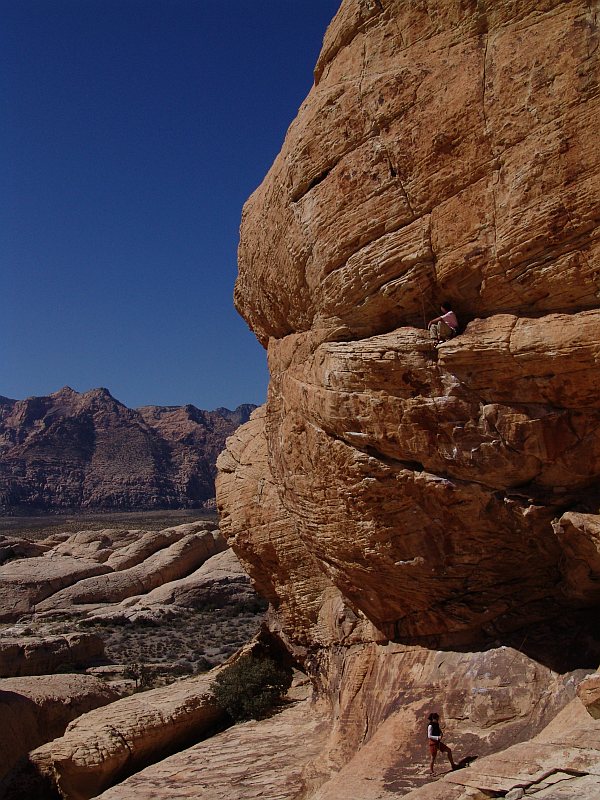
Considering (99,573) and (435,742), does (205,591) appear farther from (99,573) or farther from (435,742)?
(435,742)

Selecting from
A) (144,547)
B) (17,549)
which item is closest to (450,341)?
(144,547)

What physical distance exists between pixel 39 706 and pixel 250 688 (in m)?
6.26

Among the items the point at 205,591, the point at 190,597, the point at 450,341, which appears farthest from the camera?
the point at 205,591

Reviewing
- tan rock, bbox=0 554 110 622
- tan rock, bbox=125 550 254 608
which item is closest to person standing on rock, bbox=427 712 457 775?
tan rock, bbox=125 550 254 608

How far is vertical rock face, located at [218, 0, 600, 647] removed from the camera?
8.84 m

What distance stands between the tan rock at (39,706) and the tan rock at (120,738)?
1645 millimetres

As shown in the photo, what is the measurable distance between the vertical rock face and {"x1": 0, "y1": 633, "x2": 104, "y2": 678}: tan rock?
15936 mm

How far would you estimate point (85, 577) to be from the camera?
3919cm

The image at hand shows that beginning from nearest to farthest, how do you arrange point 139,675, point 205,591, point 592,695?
point 592,695 < point 139,675 < point 205,591

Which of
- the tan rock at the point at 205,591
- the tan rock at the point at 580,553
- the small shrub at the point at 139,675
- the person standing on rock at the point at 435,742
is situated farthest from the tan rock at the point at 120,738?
the tan rock at the point at 205,591

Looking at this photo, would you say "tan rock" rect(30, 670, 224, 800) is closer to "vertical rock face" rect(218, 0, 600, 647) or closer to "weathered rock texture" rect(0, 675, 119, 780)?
"weathered rock texture" rect(0, 675, 119, 780)

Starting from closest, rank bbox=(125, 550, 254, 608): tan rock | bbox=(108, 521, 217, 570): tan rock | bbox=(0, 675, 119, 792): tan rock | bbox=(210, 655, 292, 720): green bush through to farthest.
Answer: bbox=(210, 655, 292, 720): green bush, bbox=(0, 675, 119, 792): tan rock, bbox=(125, 550, 254, 608): tan rock, bbox=(108, 521, 217, 570): tan rock

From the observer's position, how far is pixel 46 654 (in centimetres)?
2477

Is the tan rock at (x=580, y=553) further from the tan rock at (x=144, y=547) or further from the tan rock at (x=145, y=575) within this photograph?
the tan rock at (x=144, y=547)
